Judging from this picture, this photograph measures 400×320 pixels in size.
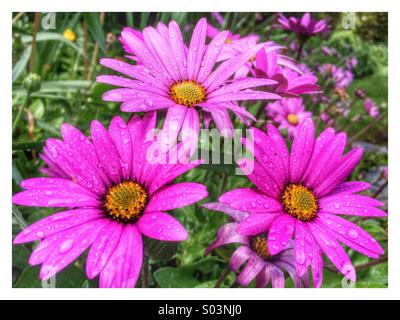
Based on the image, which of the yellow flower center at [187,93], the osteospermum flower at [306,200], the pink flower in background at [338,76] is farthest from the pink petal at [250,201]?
the pink flower in background at [338,76]

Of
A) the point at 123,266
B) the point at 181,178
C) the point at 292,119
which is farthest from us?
the point at 292,119

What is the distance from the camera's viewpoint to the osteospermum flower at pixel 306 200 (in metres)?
0.42

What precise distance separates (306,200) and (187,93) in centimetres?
18

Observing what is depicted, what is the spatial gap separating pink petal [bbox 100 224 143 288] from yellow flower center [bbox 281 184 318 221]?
167mm

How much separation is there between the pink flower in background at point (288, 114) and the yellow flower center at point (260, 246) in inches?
15.7

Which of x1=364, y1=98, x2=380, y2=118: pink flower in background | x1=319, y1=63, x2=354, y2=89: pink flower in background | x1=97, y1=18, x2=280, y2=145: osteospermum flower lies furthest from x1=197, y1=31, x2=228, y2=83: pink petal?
x1=364, y1=98, x2=380, y2=118: pink flower in background

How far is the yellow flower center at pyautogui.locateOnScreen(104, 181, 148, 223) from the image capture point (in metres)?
0.43

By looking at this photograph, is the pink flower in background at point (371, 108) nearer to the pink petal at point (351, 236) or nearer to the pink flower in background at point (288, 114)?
the pink flower in background at point (288, 114)

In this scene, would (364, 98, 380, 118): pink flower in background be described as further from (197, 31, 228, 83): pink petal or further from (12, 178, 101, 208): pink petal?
(12, 178, 101, 208): pink petal

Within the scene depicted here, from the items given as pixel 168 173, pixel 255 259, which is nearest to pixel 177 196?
pixel 168 173

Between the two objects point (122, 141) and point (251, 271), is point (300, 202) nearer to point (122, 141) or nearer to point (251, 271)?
point (251, 271)

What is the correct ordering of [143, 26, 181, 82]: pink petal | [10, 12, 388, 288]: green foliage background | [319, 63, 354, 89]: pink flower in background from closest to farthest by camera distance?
[143, 26, 181, 82]: pink petal → [10, 12, 388, 288]: green foliage background → [319, 63, 354, 89]: pink flower in background

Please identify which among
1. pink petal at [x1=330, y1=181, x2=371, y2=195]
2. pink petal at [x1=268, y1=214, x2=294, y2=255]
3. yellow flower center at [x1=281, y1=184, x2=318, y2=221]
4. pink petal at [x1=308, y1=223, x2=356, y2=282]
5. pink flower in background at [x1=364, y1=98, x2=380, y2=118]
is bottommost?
pink petal at [x1=308, y1=223, x2=356, y2=282]
